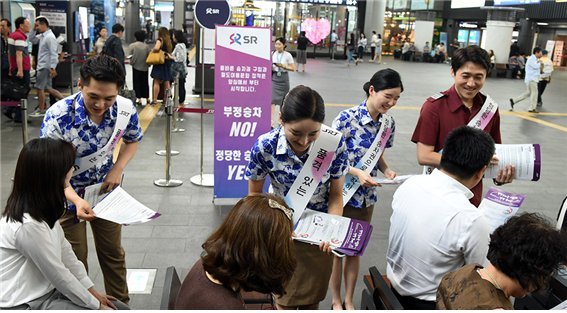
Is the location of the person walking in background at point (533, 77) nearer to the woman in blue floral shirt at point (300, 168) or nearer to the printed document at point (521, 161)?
the printed document at point (521, 161)

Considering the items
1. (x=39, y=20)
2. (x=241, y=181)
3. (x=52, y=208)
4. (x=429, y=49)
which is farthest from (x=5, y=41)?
(x=429, y=49)

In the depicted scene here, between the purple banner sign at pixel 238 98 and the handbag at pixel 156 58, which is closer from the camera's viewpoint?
the purple banner sign at pixel 238 98

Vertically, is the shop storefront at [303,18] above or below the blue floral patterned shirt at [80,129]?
above

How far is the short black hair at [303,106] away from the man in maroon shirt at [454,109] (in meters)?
0.86

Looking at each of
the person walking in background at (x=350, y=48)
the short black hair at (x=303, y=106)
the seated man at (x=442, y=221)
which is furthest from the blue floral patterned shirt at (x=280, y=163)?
the person walking in background at (x=350, y=48)

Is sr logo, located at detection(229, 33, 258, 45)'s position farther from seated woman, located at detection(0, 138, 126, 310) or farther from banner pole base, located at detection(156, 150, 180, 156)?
seated woman, located at detection(0, 138, 126, 310)

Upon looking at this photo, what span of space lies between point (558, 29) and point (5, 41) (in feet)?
90.6

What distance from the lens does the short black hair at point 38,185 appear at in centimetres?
176

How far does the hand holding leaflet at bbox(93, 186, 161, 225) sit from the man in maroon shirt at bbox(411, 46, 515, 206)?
1.49 meters

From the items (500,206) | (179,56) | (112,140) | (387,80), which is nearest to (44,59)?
(179,56)

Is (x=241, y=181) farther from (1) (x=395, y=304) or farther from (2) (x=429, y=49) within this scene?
(2) (x=429, y=49)

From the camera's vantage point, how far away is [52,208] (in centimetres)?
179

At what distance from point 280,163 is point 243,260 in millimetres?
912

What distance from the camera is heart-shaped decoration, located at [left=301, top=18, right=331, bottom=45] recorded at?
2312 cm
